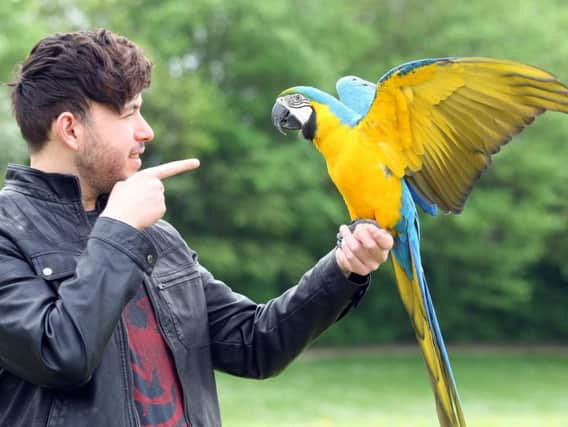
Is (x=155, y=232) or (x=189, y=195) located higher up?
(x=155, y=232)

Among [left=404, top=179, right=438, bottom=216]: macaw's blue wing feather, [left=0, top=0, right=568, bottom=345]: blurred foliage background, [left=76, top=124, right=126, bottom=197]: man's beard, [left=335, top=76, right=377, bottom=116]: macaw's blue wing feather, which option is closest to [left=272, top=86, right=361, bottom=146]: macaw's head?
[left=335, top=76, right=377, bottom=116]: macaw's blue wing feather

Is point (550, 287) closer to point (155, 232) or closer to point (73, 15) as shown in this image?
point (73, 15)

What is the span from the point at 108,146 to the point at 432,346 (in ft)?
2.79

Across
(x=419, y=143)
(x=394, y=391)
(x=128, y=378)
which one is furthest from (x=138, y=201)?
(x=394, y=391)

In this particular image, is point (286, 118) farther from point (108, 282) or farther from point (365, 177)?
point (108, 282)

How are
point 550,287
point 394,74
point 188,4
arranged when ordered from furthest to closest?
point 550,287 → point 188,4 → point 394,74

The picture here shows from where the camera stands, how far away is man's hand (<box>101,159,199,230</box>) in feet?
4.94

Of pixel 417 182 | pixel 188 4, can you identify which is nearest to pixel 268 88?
pixel 188 4

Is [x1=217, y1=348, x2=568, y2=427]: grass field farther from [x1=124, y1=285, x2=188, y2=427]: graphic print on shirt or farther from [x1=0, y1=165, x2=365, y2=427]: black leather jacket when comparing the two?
[x1=124, y1=285, x2=188, y2=427]: graphic print on shirt

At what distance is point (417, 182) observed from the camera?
187 cm

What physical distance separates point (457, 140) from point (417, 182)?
141mm

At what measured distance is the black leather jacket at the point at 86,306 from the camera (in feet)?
4.61

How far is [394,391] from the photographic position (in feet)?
40.0

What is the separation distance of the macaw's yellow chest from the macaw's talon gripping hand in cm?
5
